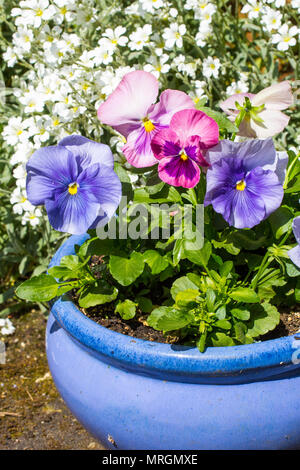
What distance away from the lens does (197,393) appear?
101cm

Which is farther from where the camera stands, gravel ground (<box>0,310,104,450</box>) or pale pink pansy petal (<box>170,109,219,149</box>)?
gravel ground (<box>0,310,104,450</box>)

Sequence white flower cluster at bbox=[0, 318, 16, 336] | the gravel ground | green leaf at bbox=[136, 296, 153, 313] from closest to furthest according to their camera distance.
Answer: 1. green leaf at bbox=[136, 296, 153, 313]
2. the gravel ground
3. white flower cluster at bbox=[0, 318, 16, 336]

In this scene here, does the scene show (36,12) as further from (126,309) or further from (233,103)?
(126,309)

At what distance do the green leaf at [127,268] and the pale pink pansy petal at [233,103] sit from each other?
12.7 inches

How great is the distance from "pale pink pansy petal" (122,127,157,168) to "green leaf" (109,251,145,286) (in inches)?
6.9

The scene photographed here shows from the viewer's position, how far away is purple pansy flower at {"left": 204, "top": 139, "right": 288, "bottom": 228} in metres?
1.03

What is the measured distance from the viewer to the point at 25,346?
1.96 meters

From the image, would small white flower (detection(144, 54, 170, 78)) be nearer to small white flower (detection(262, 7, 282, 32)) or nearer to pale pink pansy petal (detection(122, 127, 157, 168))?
small white flower (detection(262, 7, 282, 32))

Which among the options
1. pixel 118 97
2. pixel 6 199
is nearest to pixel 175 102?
pixel 118 97

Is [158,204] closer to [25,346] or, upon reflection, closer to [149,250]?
[149,250]

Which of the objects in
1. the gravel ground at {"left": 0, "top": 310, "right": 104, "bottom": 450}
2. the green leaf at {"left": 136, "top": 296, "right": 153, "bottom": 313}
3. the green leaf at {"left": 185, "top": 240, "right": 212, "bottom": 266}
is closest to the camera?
the green leaf at {"left": 185, "top": 240, "right": 212, "bottom": 266}

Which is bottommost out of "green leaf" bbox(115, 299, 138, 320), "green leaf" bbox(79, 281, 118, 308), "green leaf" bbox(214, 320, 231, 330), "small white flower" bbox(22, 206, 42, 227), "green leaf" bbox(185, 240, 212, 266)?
"small white flower" bbox(22, 206, 42, 227)

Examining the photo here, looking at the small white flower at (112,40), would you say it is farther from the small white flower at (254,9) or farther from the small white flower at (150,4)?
the small white flower at (254,9)

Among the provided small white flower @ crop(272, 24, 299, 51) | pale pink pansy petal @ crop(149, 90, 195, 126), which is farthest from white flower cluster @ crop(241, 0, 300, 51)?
pale pink pansy petal @ crop(149, 90, 195, 126)
